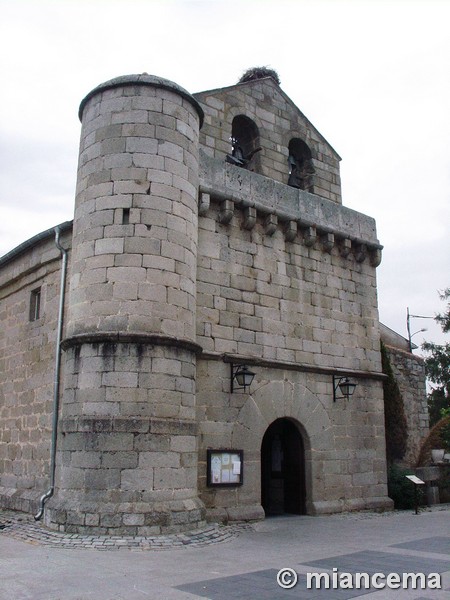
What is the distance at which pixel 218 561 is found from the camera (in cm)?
675

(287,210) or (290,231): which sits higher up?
(287,210)

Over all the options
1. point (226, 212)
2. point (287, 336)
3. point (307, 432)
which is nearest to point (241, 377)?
point (287, 336)

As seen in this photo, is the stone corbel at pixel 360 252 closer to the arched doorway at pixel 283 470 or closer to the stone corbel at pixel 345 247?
the stone corbel at pixel 345 247

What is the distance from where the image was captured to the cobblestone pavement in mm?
7477

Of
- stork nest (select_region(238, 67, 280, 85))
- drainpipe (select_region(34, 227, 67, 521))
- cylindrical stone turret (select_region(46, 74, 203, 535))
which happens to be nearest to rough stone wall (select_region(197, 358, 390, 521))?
cylindrical stone turret (select_region(46, 74, 203, 535))

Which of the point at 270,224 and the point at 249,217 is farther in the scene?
the point at 270,224

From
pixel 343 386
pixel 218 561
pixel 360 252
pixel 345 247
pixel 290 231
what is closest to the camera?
pixel 218 561

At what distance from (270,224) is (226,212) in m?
1.12

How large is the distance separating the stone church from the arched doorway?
0.04 m

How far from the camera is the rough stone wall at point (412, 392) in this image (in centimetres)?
1541

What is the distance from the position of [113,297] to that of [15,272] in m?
4.56

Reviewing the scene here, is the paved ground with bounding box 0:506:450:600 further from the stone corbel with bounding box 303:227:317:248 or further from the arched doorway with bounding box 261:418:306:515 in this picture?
the stone corbel with bounding box 303:227:317:248

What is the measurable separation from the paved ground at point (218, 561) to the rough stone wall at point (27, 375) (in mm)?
966

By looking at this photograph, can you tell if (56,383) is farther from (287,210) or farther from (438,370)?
(438,370)
